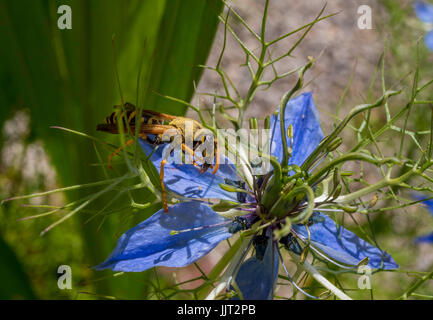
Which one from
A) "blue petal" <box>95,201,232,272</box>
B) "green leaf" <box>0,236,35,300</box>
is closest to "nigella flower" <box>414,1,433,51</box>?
"blue petal" <box>95,201,232,272</box>

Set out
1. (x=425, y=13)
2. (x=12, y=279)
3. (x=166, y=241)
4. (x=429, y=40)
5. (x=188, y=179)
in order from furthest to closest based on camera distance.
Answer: (x=425, y=13)
(x=429, y=40)
(x=12, y=279)
(x=188, y=179)
(x=166, y=241)

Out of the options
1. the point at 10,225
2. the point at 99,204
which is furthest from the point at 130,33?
the point at 10,225

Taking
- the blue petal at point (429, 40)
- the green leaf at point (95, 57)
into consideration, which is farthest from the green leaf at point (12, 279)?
the blue petal at point (429, 40)

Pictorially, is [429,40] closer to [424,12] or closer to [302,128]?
[424,12]

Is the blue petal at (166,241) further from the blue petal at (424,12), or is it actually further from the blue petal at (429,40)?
the blue petal at (424,12)

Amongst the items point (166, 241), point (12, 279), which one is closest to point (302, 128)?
point (166, 241)
